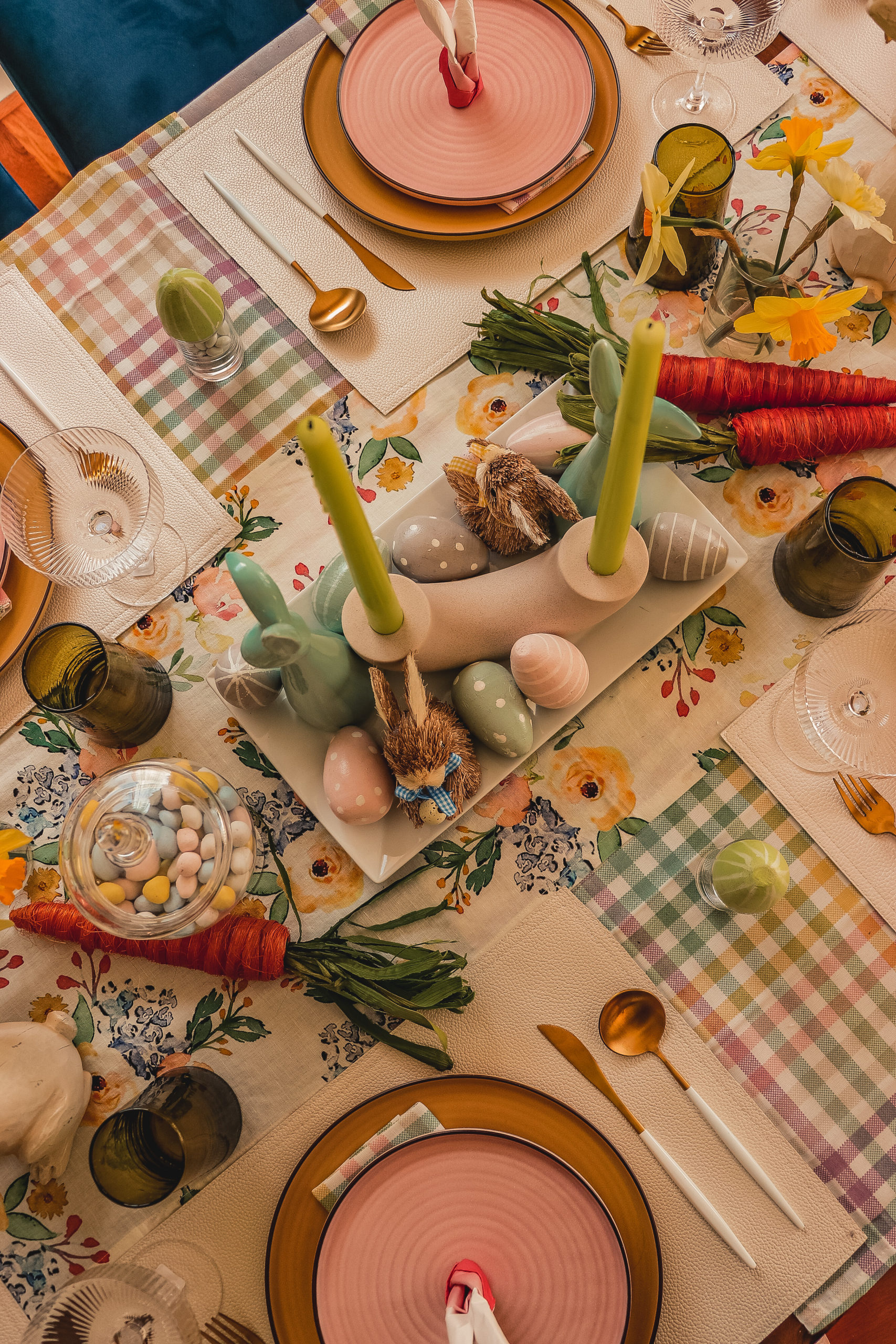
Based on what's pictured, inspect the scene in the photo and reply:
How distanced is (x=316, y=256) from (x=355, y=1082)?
86 centimetres

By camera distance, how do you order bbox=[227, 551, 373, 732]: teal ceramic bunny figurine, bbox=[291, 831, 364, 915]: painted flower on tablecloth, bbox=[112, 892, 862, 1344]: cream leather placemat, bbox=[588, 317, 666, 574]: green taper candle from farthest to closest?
bbox=[291, 831, 364, 915]: painted flower on tablecloth → bbox=[112, 892, 862, 1344]: cream leather placemat → bbox=[227, 551, 373, 732]: teal ceramic bunny figurine → bbox=[588, 317, 666, 574]: green taper candle

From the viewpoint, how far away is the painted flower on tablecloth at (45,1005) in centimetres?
82

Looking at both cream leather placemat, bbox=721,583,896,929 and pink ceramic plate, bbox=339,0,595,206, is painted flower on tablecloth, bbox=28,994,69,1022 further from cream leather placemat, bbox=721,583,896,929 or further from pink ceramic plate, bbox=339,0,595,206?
pink ceramic plate, bbox=339,0,595,206

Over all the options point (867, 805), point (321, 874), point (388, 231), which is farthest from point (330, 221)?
point (867, 805)

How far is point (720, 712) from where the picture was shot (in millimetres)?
856

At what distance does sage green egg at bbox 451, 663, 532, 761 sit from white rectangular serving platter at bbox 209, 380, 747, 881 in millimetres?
36

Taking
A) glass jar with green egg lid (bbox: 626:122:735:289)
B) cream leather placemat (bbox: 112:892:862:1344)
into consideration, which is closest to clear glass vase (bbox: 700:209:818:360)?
glass jar with green egg lid (bbox: 626:122:735:289)

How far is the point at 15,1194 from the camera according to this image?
776 millimetres

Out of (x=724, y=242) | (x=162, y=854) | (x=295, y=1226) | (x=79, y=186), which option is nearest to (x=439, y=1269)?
(x=295, y=1226)

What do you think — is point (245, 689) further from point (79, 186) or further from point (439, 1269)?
point (79, 186)

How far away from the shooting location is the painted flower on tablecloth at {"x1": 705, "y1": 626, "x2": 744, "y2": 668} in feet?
2.85

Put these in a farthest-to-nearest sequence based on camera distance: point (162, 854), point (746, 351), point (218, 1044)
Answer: point (746, 351), point (218, 1044), point (162, 854)

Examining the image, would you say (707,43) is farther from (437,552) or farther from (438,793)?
(438,793)

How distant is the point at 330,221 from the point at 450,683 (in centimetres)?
56
